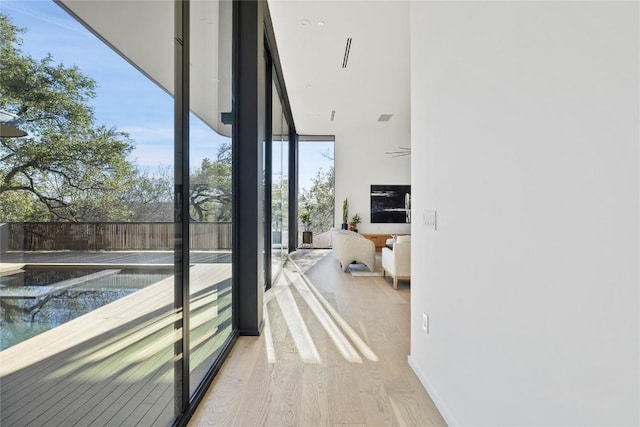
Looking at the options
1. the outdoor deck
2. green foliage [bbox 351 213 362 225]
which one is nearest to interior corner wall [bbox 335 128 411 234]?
green foliage [bbox 351 213 362 225]

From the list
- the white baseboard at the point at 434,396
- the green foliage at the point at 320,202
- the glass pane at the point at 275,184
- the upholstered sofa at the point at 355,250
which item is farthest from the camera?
the green foliage at the point at 320,202

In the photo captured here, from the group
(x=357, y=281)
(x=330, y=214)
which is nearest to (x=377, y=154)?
(x=330, y=214)

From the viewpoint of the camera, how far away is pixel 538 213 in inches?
39.3

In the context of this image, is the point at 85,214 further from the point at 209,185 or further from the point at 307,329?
the point at 307,329

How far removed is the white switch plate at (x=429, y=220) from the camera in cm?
185

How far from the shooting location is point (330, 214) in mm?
9188

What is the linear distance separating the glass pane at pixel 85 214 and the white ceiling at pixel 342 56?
2612 mm

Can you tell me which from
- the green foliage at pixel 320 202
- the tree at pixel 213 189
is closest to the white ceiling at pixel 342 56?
the green foliage at pixel 320 202

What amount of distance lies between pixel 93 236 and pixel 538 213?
51.4 inches

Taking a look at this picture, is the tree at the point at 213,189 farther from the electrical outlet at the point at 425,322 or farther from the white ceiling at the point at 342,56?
the white ceiling at the point at 342,56

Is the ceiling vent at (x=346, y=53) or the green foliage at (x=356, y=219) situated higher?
the ceiling vent at (x=346, y=53)

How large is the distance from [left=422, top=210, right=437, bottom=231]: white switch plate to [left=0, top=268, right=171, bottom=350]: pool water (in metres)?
1.46

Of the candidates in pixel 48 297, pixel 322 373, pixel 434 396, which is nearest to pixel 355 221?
pixel 322 373

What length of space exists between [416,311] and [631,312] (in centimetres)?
155
